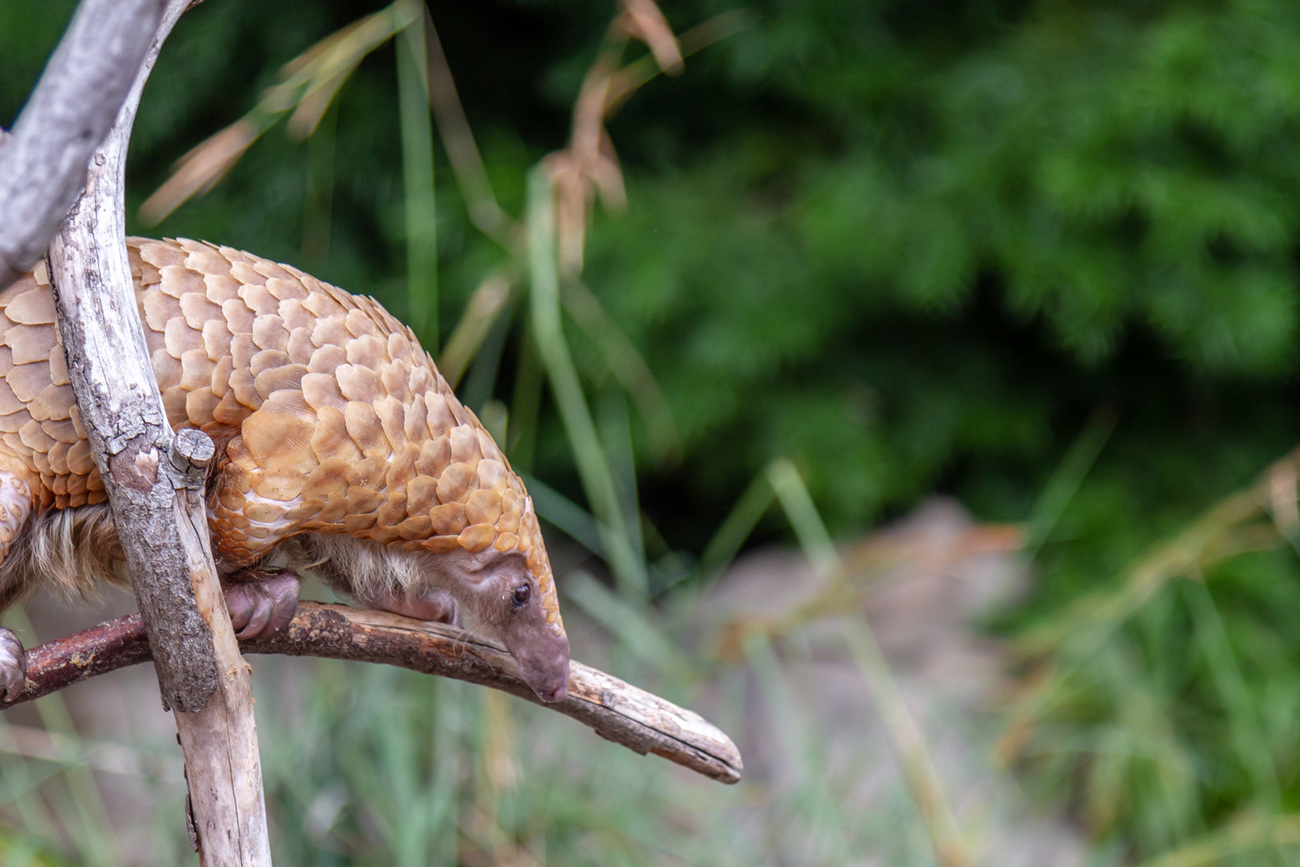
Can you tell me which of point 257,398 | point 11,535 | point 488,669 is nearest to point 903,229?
point 488,669

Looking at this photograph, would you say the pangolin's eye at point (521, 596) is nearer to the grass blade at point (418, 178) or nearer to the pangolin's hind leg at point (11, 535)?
the pangolin's hind leg at point (11, 535)

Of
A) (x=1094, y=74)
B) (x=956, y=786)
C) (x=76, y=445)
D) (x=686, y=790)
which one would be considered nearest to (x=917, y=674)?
(x=956, y=786)

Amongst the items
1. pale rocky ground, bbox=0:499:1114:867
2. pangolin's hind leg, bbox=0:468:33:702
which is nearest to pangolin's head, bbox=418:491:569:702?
pangolin's hind leg, bbox=0:468:33:702

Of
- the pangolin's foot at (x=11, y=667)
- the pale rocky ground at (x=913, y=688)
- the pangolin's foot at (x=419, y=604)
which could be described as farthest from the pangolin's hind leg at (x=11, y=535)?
the pale rocky ground at (x=913, y=688)

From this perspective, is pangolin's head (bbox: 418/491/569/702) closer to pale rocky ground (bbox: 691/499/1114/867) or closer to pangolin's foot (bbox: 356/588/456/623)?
pangolin's foot (bbox: 356/588/456/623)

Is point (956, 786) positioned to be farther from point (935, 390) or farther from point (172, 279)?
point (172, 279)

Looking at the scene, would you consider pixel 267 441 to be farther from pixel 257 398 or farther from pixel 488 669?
pixel 488 669
